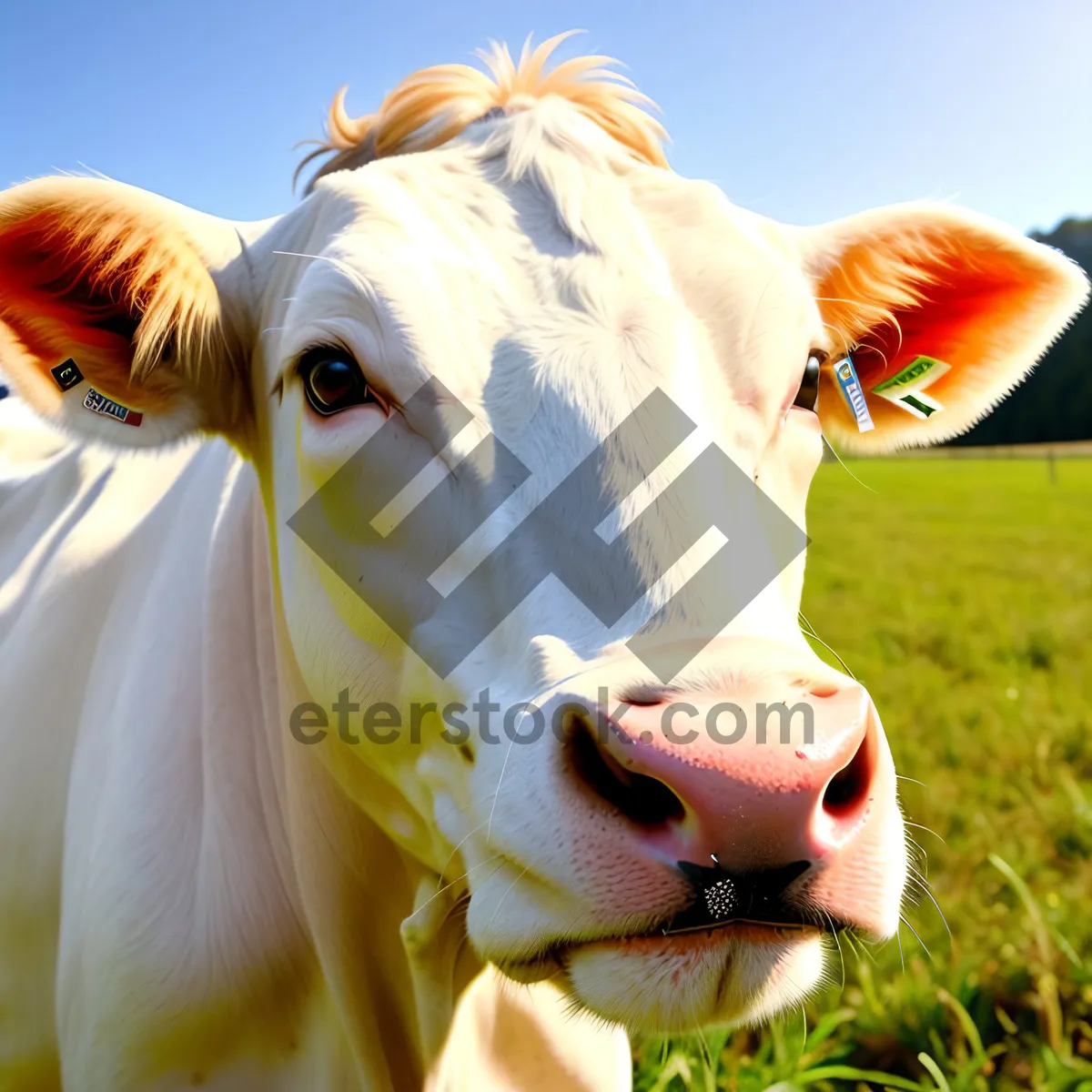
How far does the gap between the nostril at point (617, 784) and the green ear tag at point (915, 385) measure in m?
1.65

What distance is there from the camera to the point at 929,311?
8.07ft

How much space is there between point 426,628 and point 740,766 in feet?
2.04

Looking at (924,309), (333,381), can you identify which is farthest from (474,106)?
(924,309)

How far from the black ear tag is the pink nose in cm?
147

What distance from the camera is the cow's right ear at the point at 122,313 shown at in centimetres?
180

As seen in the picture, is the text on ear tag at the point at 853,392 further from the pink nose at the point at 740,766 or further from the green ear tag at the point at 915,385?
the pink nose at the point at 740,766

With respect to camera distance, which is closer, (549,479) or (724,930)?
(724,930)

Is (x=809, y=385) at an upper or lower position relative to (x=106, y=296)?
lower

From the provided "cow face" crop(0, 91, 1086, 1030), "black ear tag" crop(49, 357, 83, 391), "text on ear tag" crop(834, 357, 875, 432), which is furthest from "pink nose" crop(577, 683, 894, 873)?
"black ear tag" crop(49, 357, 83, 391)

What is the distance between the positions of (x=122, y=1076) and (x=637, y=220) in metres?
1.99

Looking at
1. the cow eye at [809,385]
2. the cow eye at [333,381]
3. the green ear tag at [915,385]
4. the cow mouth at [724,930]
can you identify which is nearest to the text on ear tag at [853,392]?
the green ear tag at [915,385]

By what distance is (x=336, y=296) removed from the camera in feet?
5.18

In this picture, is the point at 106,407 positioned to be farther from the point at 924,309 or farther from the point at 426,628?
the point at 924,309

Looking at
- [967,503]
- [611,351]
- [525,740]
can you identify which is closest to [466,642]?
[525,740]
